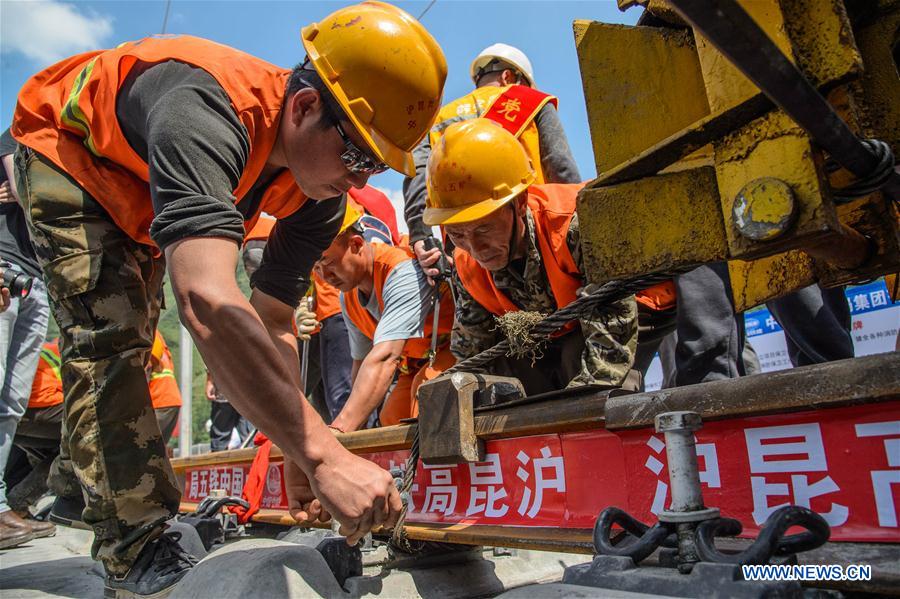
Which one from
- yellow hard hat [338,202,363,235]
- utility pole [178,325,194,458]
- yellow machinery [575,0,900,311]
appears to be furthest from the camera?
utility pole [178,325,194,458]

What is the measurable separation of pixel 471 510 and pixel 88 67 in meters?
1.84

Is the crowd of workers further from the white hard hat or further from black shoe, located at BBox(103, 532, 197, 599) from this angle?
the white hard hat

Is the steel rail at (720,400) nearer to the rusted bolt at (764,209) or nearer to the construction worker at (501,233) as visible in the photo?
the rusted bolt at (764,209)

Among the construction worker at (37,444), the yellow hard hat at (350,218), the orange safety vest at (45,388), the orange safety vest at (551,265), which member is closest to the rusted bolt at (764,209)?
the orange safety vest at (551,265)

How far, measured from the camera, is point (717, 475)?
139cm

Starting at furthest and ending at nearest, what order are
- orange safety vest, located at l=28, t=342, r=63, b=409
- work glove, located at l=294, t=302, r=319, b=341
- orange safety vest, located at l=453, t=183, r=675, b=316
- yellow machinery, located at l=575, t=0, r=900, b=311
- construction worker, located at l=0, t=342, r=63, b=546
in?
work glove, located at l=294, t=302, r=319, b=341, orange safety vest, located at l=28, t=342, r=63, b=409, construction worker, located at l=0, t=342, r=63, b=546, orange safety vest, located at l=453, t=183, r=675, b=316, yellow machinery, located at l=575, t=0, r=900, b=311

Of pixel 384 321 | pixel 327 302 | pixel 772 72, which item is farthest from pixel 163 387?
pixel 772 72

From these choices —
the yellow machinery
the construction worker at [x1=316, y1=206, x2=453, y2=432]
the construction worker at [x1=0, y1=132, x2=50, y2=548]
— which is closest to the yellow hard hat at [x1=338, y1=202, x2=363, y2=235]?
the construction worker at [x1=316, y1=206, x2=453, y2=432]

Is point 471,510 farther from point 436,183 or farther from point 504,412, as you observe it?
point 436,183

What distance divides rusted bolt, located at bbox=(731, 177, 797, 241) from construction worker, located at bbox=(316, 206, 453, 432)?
2.36m

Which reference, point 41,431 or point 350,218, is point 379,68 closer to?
point 350,218

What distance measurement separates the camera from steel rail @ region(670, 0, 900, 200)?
0.77 meters

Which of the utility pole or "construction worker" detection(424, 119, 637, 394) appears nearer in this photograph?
"construction worker" detection(424, 119, 637, 394)

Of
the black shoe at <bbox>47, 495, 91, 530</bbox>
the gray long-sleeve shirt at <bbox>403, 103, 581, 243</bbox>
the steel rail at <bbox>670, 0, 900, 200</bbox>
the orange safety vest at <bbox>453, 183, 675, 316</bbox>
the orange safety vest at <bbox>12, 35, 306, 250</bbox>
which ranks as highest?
the gray long-sleeve shirt at <bbox>403, 103, 581, 243</bbox>
